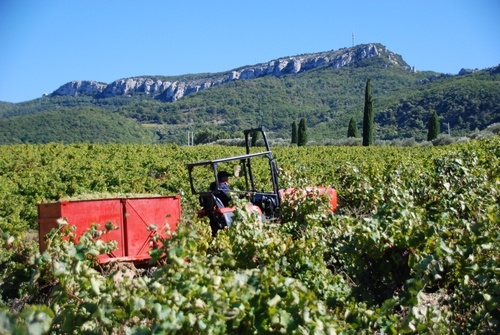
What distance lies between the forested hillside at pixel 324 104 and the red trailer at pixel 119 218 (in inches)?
2180

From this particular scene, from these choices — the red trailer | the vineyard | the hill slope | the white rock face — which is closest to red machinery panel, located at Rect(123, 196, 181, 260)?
the red trailer

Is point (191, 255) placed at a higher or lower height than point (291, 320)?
higher

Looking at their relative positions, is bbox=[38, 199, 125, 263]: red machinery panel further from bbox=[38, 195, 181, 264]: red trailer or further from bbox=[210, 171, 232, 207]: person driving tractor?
bbox=[210, 171, 232, 207]: person driving tractor

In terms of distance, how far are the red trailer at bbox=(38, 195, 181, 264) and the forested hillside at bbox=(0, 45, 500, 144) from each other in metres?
55.4

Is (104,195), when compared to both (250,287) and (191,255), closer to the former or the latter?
(191,255)

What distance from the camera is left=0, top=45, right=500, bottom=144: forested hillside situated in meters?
70.5

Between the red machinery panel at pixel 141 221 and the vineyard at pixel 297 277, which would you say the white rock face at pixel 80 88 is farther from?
the vineyard at pixel 297 277

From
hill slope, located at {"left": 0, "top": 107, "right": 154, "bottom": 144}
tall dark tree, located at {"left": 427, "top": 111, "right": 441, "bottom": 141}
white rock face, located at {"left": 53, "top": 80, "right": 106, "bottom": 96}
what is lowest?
tall dark tree, located at {"left": 427, "top": 111, "right": 441, "bottom": 141}

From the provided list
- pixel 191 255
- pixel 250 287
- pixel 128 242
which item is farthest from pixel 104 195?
pixel 250 287

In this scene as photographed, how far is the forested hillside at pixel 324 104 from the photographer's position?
70.5 metres

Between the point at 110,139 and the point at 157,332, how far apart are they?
2496 inches

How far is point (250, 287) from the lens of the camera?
2.77 meters

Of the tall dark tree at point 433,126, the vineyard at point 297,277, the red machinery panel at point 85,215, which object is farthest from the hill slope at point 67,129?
the vineyard at point 297,277

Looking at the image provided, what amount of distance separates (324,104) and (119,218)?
10938 cm
